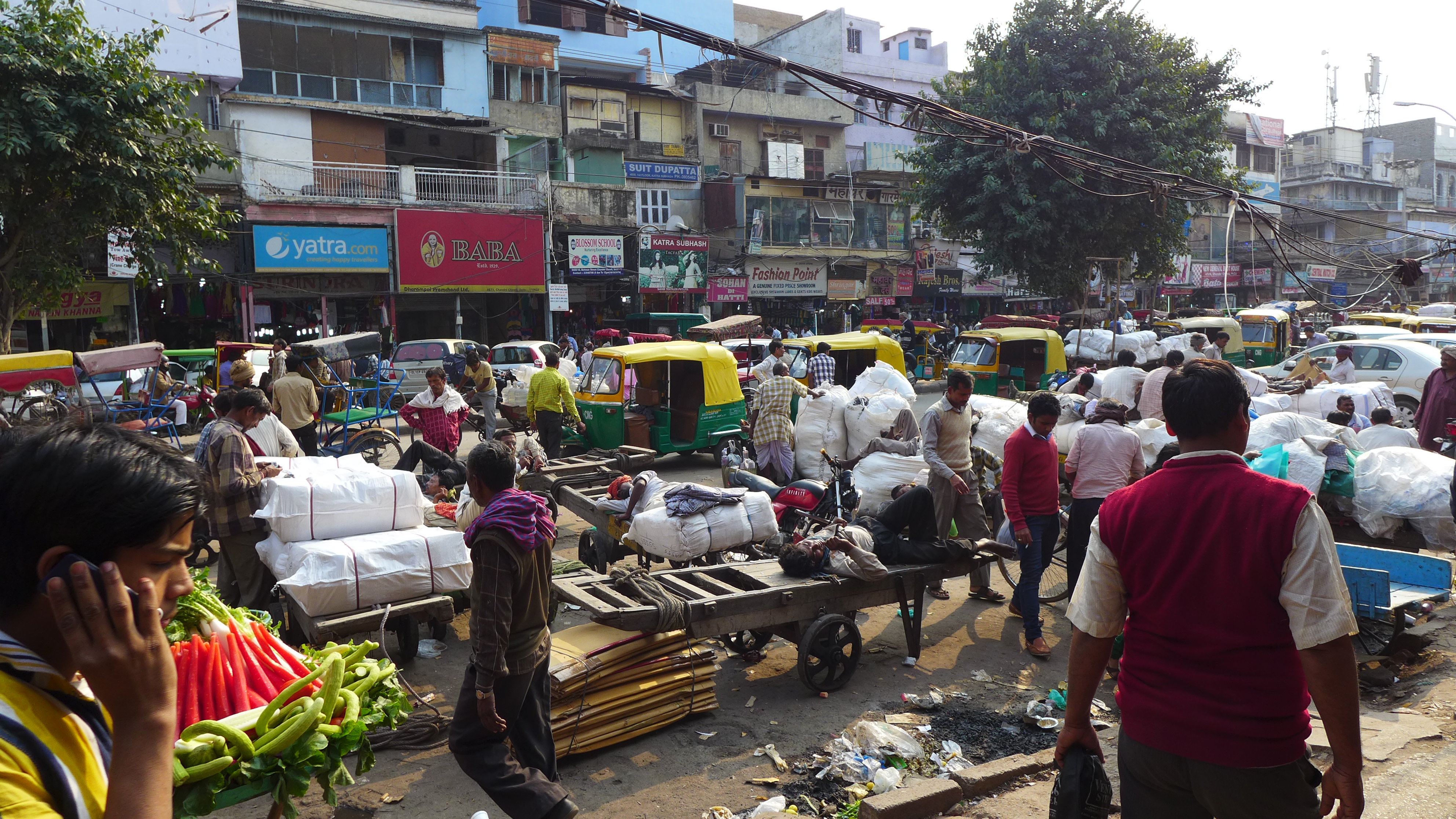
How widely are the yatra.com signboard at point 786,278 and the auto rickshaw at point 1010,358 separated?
1408 centimetres

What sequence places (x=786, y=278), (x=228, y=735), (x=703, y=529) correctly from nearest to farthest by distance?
(x=228, y=735), (x=703, y=529), (x=786, y=278)

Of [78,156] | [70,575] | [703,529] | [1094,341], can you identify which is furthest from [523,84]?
[70,575]

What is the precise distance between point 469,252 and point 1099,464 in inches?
866

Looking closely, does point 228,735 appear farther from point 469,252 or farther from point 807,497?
point 469,252

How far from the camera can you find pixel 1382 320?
26.9m

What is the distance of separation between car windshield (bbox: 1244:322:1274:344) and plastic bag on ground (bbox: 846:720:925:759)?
22.7 meters

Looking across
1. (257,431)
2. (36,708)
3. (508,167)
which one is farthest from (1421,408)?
(508,167)

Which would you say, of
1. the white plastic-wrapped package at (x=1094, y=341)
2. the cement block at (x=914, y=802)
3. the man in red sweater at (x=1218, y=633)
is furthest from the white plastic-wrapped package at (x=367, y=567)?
the white plastic-wrapped package at (x=1094, y=341)

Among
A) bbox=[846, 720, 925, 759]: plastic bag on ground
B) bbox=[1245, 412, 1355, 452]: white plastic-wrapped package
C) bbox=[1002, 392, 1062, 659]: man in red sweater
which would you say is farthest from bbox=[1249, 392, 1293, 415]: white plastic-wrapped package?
bbox=[846, 720, 925, 759]: plastic bag on ground

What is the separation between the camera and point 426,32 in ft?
85.5

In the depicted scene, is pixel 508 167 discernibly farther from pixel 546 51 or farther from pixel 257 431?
pixel 257 431

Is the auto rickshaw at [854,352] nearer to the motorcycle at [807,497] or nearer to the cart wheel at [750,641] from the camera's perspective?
the motorcycle at [807,497]

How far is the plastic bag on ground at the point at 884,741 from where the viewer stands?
188 inches

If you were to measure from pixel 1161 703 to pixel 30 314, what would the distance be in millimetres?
24394
